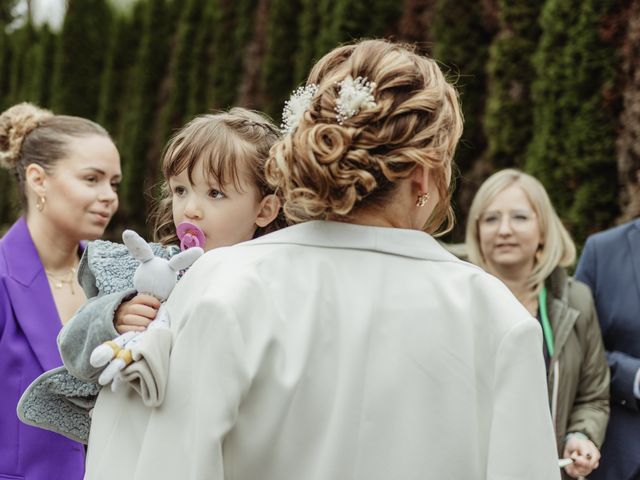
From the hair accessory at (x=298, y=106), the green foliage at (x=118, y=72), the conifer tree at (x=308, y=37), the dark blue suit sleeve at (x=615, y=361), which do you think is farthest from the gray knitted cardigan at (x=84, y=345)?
the green foliage at (x=118, y=72)

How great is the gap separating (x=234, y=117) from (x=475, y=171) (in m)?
4.79

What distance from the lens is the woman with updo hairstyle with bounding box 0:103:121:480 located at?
8.98 ft

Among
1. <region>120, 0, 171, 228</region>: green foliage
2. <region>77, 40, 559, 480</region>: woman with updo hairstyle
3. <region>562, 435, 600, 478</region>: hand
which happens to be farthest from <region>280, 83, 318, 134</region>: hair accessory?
<region>120, 0, 171, 228</region>: green foliage

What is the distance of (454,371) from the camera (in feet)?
5.24

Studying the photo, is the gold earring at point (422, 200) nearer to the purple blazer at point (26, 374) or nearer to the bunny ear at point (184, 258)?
the bunny ear at point (184, 258)

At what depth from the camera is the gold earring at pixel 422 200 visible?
1690 millimetres

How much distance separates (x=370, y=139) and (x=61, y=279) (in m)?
1.96

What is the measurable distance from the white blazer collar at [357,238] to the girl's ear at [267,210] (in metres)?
0.59

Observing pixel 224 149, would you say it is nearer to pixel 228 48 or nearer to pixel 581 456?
pixel 581 456

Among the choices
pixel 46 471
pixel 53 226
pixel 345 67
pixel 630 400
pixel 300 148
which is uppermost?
pixel 345 67

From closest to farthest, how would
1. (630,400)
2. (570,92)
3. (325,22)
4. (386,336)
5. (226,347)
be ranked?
(226,347)
(386,336)
(630,400)
(570,92)
(325,22)

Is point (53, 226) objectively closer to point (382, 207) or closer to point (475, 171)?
point (382, 207)

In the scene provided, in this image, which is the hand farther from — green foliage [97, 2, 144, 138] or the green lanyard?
green foliage [97, 2, 144, 138]

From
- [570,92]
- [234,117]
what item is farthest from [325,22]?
[234,117]
